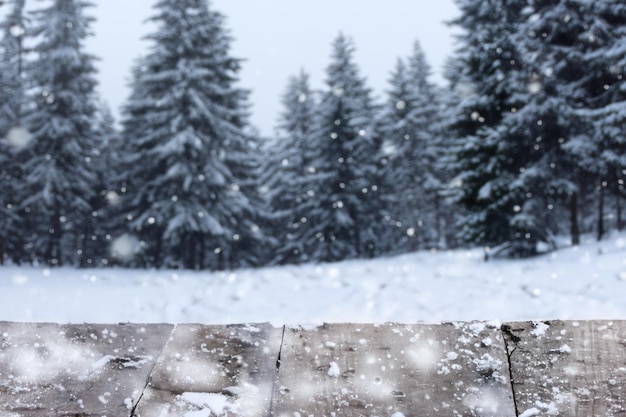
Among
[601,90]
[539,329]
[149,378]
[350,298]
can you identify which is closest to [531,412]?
[539,329]

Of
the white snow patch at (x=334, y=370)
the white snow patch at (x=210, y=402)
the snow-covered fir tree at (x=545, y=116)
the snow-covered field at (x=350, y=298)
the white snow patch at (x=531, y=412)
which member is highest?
the snow-covered fir tree at (x=545, y=116)

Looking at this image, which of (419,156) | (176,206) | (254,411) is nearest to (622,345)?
(254,411)

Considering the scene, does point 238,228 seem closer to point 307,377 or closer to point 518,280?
point 518,280

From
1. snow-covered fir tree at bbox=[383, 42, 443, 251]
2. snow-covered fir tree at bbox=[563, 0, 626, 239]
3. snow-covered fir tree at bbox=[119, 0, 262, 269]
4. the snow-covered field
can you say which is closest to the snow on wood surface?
the snow-covered field

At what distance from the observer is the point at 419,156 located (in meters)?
29.7

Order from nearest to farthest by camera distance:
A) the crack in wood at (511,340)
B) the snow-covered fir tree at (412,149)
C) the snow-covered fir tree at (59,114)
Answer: the crack in wood at (511,340) → the snow-covered fir tree at (59,114) → the snow-covered fir tree at (412,149)

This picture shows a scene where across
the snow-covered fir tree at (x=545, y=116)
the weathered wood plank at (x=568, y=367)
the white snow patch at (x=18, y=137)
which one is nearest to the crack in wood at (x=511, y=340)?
the weathered wood plank at (x=568, y=367)

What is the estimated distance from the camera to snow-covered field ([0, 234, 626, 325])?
4496mm

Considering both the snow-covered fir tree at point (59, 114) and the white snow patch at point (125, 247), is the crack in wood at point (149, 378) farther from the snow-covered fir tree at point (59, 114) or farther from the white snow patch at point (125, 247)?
the white snow patch at point (125, 247)

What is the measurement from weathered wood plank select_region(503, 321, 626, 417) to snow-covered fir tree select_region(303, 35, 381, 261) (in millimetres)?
21224

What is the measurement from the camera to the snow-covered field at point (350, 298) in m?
4.50

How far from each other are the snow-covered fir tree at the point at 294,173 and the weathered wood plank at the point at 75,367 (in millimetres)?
21959

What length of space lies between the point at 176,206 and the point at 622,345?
1610cm

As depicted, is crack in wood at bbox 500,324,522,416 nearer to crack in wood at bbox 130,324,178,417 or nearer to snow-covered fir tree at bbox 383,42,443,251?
crack in wood at bbox 130,324,178,417
